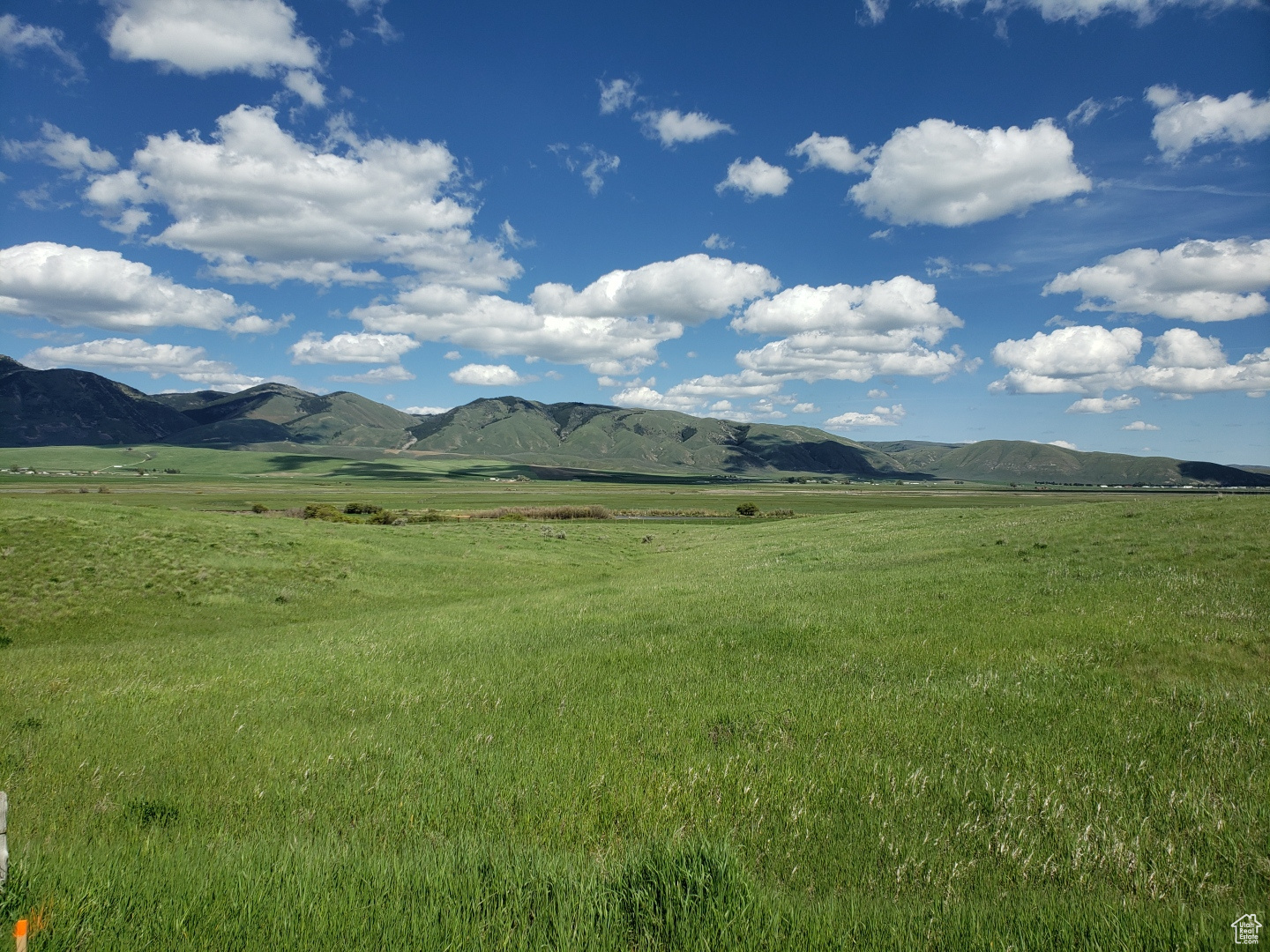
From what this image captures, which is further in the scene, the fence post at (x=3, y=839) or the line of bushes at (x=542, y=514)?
the line of bushes at (x=542, y=514)

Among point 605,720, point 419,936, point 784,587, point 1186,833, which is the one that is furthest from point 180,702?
point 784,587

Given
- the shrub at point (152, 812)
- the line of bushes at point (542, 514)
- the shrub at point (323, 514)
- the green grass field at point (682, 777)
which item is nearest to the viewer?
the green grass field at point (682, 777)

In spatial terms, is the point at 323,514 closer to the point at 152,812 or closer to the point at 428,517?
the point at 428,517

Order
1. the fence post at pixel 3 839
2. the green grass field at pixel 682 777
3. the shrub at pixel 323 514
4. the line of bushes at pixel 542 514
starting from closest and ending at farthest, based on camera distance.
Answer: the fence post at pixel 3 839 < the green grass field at pixel 682 777 < the shrub at pixel 323 514 < the line of bushes at pixel 542 514

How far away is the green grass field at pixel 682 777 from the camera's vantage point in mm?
4645

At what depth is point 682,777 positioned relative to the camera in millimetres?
7262

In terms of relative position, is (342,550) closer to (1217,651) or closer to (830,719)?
(830,719)

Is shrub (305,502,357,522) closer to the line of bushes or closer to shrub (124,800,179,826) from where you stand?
the line of bushes

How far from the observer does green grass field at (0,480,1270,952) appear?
4.64 meters

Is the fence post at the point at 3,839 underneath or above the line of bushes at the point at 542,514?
above

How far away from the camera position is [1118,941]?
418cm

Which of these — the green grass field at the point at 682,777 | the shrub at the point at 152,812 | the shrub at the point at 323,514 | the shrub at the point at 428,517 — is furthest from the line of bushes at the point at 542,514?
the shrub at the point at 152,812

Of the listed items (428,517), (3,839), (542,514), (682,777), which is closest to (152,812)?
(3,839)

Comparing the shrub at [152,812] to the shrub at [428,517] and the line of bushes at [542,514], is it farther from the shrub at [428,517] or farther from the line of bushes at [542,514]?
the line of bushes at [542,514]
